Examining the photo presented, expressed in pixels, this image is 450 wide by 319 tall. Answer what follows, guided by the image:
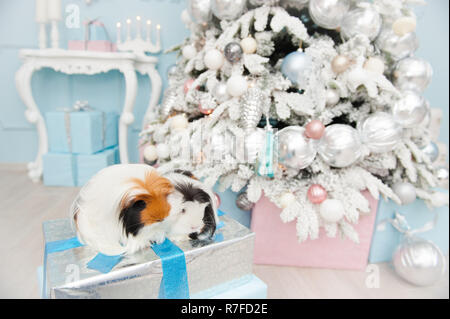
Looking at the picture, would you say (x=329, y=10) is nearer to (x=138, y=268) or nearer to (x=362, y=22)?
(x=362, y=22)

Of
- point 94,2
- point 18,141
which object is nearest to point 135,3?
point 94,2

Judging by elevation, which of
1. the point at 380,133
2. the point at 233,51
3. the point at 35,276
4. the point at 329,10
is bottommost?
the point at 35,276

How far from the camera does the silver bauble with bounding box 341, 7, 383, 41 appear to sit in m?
0.83

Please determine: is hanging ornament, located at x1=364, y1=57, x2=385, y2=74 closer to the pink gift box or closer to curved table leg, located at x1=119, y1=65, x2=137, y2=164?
the pink gift box

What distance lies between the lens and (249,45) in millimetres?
832

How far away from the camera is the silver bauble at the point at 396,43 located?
0.90 meters

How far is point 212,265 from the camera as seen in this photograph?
45cm

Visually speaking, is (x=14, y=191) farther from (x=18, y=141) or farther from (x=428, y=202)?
(x=428, y=202)

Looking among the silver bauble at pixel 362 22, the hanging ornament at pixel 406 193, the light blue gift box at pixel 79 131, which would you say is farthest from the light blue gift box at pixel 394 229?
the light blue gift box at pixel 79 131

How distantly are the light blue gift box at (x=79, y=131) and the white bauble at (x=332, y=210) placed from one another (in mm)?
1094

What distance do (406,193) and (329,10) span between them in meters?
0.56

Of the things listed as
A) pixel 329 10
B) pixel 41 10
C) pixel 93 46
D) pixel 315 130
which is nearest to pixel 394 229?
pixel 315 130

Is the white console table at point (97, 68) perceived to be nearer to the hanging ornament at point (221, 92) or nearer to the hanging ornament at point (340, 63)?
the hanging ornament at point (221, 92)
